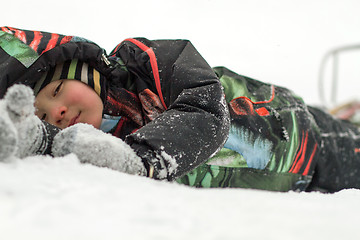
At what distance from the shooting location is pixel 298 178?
0.82 m

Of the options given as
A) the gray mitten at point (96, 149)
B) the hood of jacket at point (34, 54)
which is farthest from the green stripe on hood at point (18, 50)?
the gray mitten at point (96, 149)

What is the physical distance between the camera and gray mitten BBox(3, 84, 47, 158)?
304 millimetres

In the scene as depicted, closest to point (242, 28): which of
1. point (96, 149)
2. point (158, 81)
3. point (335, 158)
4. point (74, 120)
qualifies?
point (335, 158)

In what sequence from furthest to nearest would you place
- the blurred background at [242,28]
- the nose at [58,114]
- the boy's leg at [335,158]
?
the blurred background at [242,28] < the boy's leg at [335,158] < the nose at [58,114]

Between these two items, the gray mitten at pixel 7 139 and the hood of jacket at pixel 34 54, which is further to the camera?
the hood of jacket at pixel 34 54

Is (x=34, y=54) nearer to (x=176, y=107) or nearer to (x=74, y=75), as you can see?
(x=74, y=75)

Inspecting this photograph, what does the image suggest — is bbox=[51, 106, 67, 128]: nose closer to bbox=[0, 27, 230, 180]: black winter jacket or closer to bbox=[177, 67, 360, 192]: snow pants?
bbox=[0, 27, 230, 180]: black winter jacket

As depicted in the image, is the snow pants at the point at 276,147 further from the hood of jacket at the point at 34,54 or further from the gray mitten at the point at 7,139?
the gray mitten at the point at 7,139

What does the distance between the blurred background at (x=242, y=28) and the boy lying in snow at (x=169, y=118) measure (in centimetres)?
62

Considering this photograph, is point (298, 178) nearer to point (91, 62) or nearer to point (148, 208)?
point (91, 62)

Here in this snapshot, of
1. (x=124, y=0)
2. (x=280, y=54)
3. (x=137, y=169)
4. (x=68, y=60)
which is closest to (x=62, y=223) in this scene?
(x=137, y=169)

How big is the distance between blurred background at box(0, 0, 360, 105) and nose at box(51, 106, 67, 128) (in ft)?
2.50

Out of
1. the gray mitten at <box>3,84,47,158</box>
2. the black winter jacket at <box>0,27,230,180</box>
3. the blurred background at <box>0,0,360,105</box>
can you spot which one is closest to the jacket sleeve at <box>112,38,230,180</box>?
the black winter jacket at <box>0,27,230,180</box>

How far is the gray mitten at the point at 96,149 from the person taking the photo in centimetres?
37
